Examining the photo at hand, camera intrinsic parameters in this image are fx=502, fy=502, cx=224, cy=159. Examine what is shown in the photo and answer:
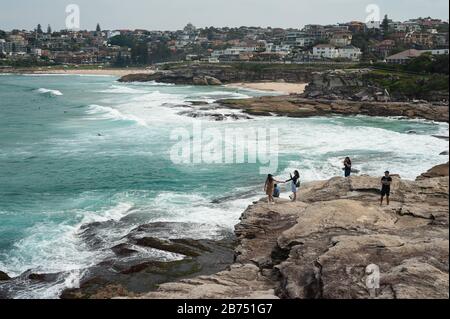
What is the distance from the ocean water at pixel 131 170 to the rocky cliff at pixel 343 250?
11.7ft

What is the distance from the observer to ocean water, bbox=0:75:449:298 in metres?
18.4

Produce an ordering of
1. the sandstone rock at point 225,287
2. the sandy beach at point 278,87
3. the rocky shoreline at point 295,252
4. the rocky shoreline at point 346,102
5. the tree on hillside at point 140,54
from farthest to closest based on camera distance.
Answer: the tree on hillside at point 140,54 < the sandy beach at point 278,87 < the rocky shoreline at point 346,102 < the sandstone rock at point 225,287 < the rocky shoreline at point 295,252

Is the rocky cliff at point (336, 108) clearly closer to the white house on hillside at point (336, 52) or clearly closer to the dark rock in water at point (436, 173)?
the dark rock in water at point (436, 173)

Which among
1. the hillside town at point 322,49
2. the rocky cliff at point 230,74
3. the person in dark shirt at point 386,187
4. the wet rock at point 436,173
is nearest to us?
the person in dark shirt at point 386,187

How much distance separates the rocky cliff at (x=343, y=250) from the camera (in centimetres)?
995

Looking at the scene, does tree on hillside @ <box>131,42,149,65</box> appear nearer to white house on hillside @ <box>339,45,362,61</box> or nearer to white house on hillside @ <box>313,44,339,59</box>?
white house on hillside @ <box>313,44,339,59</box>

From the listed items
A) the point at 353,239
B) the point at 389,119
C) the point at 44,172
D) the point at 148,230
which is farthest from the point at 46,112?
the point at 353,239

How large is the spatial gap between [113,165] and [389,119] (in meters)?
33.1

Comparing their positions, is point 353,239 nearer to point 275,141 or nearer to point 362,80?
point 275,141

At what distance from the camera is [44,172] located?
29484 millimetres

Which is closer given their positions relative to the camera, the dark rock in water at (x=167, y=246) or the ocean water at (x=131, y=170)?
the dark rock in water at (x=167, y=246)

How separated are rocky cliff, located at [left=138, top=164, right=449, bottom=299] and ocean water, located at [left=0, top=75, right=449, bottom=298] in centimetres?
355

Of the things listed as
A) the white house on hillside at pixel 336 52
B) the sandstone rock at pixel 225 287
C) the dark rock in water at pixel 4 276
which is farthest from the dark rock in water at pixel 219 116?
the white house on hillside at pixel 336 52

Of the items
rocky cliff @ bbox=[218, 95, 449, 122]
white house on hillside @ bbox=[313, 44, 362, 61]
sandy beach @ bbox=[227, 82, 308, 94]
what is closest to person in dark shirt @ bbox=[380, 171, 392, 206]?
rocky cliff @ bbox=[218, 95, 449, 122]
